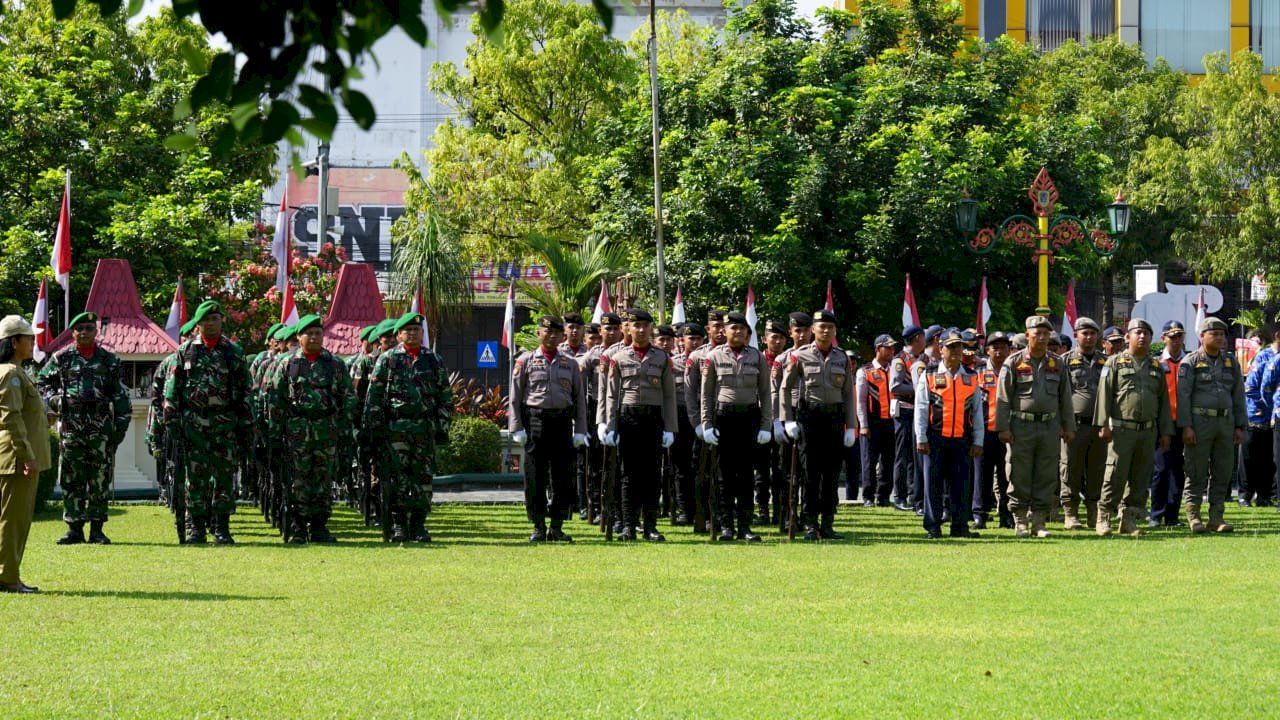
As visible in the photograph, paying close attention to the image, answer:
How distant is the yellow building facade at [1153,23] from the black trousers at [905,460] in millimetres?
49525

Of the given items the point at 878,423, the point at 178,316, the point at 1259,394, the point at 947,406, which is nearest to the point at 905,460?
the point at 878,423

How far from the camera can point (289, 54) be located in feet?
14.6

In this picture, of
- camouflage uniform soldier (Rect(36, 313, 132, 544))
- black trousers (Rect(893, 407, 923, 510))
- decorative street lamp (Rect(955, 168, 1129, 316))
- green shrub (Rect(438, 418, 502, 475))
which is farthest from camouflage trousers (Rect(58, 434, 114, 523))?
decorative street lamp (Rect(955, 168, 1129, 316))

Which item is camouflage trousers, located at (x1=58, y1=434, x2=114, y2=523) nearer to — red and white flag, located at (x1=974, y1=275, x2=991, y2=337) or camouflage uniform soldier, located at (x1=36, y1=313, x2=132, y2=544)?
camouflage uniform soldier, located at (x1=36, y1=313, x2=132, y2=544)

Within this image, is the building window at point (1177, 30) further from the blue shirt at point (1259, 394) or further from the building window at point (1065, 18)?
the blue shirt at point (1259, 394)

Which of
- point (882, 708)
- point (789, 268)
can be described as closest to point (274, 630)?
point (882, 708)

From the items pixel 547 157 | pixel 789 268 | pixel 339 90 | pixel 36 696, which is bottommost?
pixel 36 696

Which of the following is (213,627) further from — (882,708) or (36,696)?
(882,708)

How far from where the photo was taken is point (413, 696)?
25.6 feet

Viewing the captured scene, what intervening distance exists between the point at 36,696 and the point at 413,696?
162cm

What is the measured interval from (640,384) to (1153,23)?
57873mm

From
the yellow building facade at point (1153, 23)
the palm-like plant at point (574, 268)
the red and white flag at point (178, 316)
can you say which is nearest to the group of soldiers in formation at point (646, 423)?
the red and white flag at point (178, 316)

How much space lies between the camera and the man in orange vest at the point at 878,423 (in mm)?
22953

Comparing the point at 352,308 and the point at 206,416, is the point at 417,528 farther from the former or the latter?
the point at 352,308
